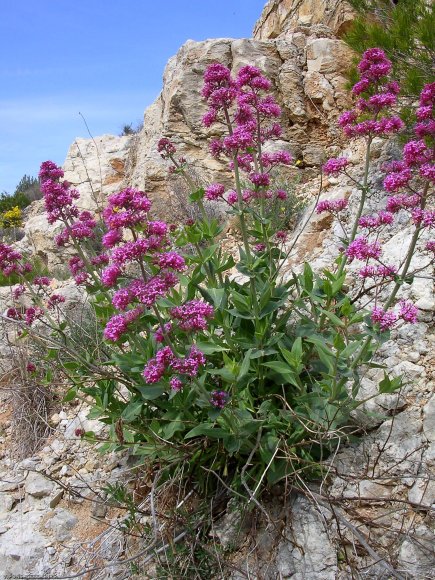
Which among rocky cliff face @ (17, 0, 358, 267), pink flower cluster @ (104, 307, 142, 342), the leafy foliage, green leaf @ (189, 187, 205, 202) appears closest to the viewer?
pink flower cluster @ (104, 307, 142, 342)

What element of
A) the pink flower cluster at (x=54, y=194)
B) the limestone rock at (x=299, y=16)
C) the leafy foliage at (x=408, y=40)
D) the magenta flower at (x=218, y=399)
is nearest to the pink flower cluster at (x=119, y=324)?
the magenta flower at (x=218, y=399)

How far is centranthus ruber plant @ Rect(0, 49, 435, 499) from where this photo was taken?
9.53 feet

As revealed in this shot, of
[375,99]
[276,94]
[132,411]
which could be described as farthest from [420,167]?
[276,94]

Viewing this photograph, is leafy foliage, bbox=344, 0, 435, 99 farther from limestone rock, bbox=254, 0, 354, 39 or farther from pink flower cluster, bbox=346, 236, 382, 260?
pink flower cluster, bbox=346, 236, 382, 260

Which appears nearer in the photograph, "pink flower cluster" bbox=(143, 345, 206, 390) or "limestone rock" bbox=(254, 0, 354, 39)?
"pink flower cluster" bbox=(143, 345, 206, 390)

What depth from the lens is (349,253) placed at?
3.28 metres

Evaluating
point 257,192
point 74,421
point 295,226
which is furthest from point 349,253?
point 295,226

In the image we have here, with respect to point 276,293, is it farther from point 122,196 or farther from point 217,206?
point 217,206

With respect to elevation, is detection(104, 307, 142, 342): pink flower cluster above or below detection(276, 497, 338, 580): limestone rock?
above

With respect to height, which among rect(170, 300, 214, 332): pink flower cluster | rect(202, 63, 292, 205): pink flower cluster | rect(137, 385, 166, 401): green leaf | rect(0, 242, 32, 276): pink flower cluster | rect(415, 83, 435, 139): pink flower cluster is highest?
Answer: rect(202, 63, 292, 205): pink flower cluster

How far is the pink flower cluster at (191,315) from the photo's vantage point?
2.76 m

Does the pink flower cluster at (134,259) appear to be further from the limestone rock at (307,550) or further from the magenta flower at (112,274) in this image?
the limestone rock at (307,550)

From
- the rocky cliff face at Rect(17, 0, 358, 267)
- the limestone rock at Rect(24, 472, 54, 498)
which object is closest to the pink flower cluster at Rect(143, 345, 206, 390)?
the limestone rock at Rect(24, 472, 54, 498)

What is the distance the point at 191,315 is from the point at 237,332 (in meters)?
A: 1.00
